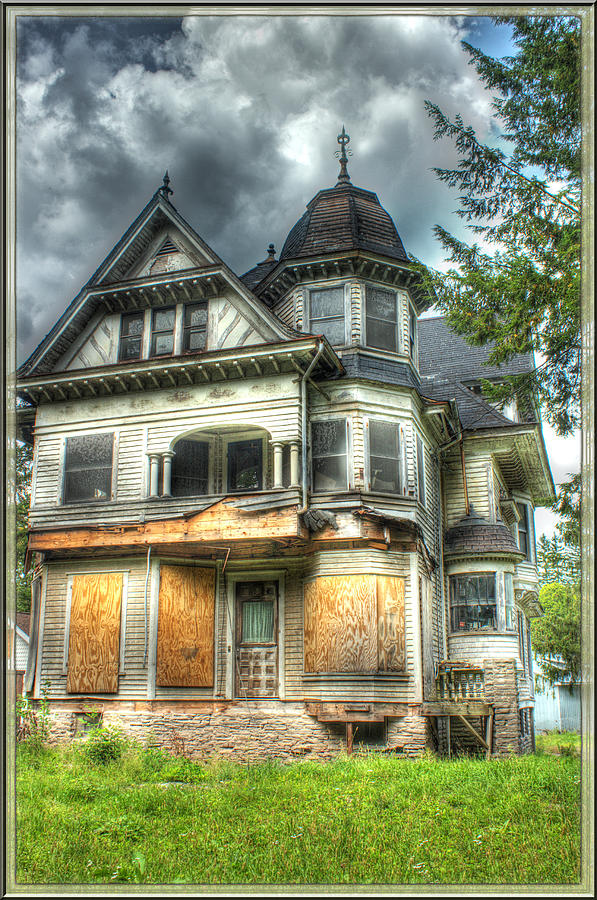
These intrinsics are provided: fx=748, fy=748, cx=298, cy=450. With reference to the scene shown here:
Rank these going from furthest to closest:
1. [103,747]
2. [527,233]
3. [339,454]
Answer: [339,454] < [103,747] < [527,233]

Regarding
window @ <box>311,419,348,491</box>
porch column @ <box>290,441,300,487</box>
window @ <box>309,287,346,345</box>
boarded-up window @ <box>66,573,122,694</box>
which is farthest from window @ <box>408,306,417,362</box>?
boarded-up window @ <box>66,573,122,694</box>

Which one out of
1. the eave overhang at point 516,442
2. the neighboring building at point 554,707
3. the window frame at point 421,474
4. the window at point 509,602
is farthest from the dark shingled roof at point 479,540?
the neighboring building at point 554,707

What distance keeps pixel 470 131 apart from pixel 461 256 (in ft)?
6.45

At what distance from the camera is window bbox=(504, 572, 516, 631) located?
1925cm

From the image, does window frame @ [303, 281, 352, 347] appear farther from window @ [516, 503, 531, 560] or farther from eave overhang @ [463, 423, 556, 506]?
window @ [516, 503, 531, 560]

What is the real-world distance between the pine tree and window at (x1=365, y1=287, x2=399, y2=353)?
569 centimetres

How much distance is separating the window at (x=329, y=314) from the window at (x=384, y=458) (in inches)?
99.1

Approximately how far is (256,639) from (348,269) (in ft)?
30.0

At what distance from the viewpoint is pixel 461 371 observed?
23.1 m

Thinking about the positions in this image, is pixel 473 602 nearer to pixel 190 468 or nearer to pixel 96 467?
pixel 190 468

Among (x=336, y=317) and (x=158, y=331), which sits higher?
(x=336, y=317)

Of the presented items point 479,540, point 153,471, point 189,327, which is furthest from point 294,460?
point 479,540

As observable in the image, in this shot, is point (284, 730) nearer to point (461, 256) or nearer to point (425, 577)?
point (425, 577)

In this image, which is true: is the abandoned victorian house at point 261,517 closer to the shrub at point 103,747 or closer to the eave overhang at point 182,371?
the eave overhang at point 182,371
